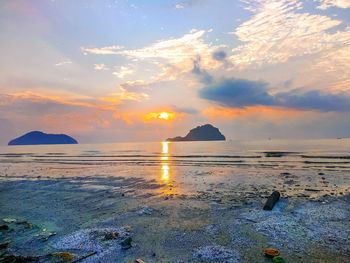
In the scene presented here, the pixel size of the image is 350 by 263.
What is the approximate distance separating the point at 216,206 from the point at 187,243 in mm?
7831

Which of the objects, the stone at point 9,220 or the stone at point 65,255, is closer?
the stone at point 65,255

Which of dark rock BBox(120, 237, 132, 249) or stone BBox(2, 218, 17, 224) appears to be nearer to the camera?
dark rock BBox(120, 237, 132, 249)

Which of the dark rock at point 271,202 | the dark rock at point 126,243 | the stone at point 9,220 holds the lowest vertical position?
the stone at point 9,220

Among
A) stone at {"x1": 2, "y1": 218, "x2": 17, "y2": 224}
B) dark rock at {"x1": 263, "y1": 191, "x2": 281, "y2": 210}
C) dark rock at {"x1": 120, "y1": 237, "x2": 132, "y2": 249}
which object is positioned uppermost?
dark rock at {"x1": 263, "y1": 191, "x2": 281, "y2": 210}

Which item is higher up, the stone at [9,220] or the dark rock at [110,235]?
the dark rock at [110,235]

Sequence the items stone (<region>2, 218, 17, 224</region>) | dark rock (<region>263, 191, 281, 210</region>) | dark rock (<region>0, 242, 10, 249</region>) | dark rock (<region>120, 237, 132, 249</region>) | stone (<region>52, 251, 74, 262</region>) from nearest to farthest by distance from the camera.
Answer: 1. stone (<region>52, 251, 74, 262</region>)
2. dark rock (<region>120, 237, 132, 249</region>)
3. dark rock (<region>0, 242, 10, 249</region>)
4. stone (<region>2, 218, 17, 224</region>)
5. dark rock (<region>263, 191, 281, 210</region>)

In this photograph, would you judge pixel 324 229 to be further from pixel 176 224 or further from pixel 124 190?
pixel 124 190

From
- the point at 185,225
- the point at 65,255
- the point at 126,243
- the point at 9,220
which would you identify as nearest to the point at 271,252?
the point at 185,225

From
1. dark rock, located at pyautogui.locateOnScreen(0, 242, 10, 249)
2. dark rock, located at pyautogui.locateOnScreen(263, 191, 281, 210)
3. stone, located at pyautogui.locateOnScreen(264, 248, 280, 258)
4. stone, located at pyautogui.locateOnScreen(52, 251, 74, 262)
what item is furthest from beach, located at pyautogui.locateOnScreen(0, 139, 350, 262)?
dark rock, located at pyautogui.locateOnScreen(263, 191, 281, 210)

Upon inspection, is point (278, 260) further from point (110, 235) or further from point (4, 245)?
point (4, 245)

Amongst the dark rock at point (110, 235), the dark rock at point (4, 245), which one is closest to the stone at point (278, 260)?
the dark rock at point (110, 235)

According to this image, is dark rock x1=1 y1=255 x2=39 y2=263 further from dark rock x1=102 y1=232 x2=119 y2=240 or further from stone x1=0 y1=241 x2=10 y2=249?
dark rock x1=102 y1=232 x2=119 y2=240

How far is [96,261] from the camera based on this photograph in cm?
1281

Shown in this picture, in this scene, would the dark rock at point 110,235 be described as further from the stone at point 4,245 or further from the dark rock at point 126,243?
the stone at point 4,245
